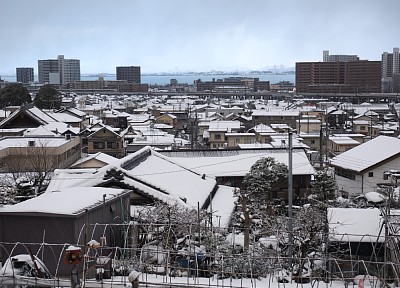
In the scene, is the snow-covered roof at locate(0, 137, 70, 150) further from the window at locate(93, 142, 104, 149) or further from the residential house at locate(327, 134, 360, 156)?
the residential house at locate(327, 134, 360, 156)

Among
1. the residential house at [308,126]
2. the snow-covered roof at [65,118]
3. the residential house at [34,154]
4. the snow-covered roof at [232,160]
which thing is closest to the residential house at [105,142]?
the residential house at [34,154]

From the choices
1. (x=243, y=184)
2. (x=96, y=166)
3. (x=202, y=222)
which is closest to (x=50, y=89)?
(x=96, y=166)

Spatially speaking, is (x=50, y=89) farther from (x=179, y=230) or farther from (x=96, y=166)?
(x=179, y=230)

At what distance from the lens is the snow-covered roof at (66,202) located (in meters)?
5.76

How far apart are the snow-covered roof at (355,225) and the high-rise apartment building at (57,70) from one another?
313ft

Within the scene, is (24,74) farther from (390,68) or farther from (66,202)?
(66,202)

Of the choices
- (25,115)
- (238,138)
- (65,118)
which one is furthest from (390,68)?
(25,115)

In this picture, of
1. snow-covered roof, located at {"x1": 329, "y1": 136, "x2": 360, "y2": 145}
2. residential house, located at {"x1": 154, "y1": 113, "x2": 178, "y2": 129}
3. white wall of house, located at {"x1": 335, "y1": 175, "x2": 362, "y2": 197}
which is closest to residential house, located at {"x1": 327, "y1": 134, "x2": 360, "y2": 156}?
snow-covered roof, located at {"x1": 329, "y1": 136, "x2": 360, "y2": 145}

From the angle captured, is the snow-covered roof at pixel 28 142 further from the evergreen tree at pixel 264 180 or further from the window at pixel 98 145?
the evergreen tree at pixel 264 180

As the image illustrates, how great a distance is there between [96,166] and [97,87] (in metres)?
81.6

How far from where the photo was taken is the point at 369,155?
13930 mm

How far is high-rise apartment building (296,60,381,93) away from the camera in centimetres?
7006

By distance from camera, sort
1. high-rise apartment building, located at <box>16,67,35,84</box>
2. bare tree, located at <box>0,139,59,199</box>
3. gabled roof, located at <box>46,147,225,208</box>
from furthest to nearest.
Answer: high-rise apartment building, located at <box>16,67,35,84</box> < bare tree, located at <box>0,139,59,199</box> < gabled roof, located at <box>46,147,225,208</box>

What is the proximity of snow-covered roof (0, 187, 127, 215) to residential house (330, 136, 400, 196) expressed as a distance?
7.74 m
